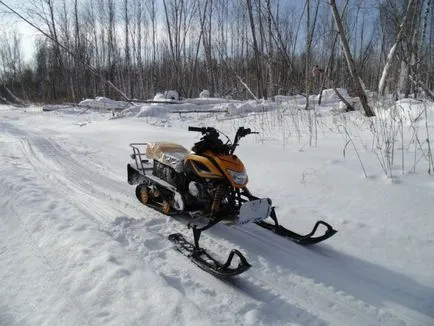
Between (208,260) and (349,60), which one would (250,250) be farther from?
(349,60)

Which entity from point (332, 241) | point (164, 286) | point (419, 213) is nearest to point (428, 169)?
point (419, 213)

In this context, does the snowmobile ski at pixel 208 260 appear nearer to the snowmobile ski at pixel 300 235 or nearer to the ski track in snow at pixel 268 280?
the ski track in snow at pixel 268 280

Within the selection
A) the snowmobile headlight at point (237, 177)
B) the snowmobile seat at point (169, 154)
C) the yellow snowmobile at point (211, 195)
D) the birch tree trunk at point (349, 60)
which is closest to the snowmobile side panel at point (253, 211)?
the yellow snowmobile at point (211, 195)

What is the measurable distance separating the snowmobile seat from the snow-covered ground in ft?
2.11

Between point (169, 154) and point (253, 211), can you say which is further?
point (169, 154)

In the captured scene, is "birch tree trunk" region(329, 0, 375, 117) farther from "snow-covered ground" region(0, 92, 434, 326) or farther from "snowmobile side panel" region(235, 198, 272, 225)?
"snowmobile side panel" region(235, 198, 272, 225)

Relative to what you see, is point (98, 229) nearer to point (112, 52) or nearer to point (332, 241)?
point (332, 241)

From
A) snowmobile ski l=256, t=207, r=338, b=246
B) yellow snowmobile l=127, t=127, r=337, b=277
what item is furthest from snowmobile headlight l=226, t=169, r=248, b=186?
snowmobile ski l=256, t=207, r=338, b=246

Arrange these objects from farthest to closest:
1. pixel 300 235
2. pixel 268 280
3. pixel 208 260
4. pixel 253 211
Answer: pixel 300 235
pixel 253 211
pixel 208 260
pixel 268 280

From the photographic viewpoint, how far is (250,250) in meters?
3.61

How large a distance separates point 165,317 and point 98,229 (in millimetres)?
1677

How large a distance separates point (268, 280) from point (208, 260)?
1.81 ft

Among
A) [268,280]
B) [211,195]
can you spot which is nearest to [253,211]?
[211,195]

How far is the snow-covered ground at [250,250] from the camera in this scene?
101 inches
